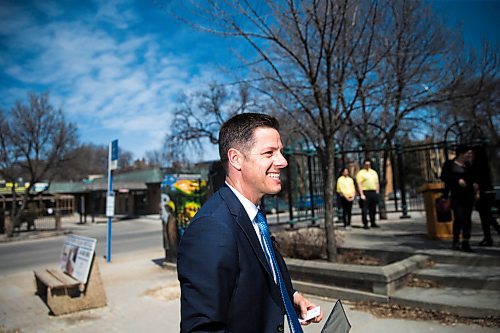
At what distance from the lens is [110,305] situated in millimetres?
5816

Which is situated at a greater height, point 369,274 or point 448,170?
point 448,170

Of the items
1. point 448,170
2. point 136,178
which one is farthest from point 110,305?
point 136,178

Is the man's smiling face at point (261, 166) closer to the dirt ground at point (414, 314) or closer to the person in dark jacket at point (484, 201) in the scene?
the dirt ground at point (414, 314)

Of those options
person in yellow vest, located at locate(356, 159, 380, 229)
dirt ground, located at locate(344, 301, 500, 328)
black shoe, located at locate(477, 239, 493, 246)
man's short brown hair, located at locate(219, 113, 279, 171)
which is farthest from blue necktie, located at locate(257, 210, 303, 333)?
person in yellow vest, located at locate(356, 159, 380, 229)

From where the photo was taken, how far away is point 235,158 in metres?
1.83

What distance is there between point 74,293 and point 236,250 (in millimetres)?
5437

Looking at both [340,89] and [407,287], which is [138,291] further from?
[340,89]

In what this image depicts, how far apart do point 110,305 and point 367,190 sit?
22.5ft

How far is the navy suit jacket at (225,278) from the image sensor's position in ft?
4.46

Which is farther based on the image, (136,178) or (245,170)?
(136,178)

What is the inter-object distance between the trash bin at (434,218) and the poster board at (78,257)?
6.47m

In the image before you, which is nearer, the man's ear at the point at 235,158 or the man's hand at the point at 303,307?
the man's ear at the point at 235,158

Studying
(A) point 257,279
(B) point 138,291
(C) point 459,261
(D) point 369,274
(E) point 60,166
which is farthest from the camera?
(E) point 60,166

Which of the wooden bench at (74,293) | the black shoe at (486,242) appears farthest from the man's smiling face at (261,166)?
the black shoe at (486,242)
